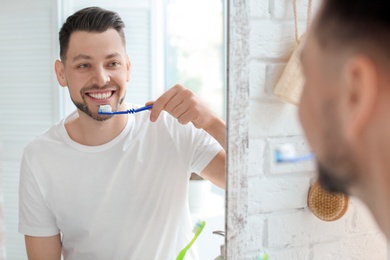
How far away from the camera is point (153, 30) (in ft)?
3.02

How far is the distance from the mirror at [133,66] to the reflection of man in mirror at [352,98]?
0.48 meters

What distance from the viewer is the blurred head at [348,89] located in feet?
1.38

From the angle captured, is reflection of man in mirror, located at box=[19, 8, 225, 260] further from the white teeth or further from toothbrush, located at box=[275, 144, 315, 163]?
toothbrush, located at box=[275, 144, 315, 163]

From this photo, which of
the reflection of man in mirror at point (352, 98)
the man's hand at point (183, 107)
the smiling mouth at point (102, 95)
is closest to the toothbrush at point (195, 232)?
the man's hand at point (183, 107)

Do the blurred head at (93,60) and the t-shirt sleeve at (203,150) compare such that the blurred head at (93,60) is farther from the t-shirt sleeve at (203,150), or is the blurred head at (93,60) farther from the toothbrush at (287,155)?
the toothbrush at (287,155)

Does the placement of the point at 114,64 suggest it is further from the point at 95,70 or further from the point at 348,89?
the point at 348,89

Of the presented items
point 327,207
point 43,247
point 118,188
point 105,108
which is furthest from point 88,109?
point 327,207

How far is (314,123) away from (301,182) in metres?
0.63

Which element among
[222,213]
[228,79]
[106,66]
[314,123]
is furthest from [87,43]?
[314,123]

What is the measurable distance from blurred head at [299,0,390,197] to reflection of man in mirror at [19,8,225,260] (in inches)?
19.8

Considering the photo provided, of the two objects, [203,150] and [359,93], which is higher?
[359,93]

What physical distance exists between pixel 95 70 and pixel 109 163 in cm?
17

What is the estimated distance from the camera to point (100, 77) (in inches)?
36.2

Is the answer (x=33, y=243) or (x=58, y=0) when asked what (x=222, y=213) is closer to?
(x=33, y=243)
